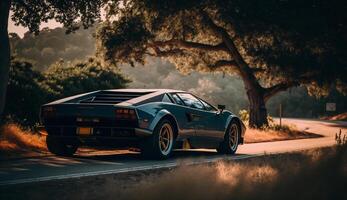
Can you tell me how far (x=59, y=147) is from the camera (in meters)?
11.0

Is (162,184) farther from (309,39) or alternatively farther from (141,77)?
(141,77)

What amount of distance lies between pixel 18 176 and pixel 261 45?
18865mm

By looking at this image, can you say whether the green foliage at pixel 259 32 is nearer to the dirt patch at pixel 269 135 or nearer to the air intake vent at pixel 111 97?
the dirt patch at pixel 269 135

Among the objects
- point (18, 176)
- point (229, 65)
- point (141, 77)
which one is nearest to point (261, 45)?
point (229, 65)

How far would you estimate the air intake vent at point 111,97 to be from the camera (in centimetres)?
1061

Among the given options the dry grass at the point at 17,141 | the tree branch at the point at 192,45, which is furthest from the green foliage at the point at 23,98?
the tree branch at the point at 192,45

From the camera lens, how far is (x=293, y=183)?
6.29 metres

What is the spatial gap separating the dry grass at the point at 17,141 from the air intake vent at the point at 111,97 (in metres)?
2.19

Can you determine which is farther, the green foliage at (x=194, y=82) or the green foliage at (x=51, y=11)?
the green foliage at (x=194, y=82)

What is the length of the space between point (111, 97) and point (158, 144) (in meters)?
1.47

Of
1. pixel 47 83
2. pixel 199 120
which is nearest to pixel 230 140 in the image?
pixel 199 120

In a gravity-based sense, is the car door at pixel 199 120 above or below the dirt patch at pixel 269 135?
above

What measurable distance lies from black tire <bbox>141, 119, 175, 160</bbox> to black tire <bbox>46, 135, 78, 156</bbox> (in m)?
1.60

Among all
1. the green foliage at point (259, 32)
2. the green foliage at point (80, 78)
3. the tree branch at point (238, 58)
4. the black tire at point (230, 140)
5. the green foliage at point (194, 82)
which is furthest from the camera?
the green foliage at point (194, 82)
